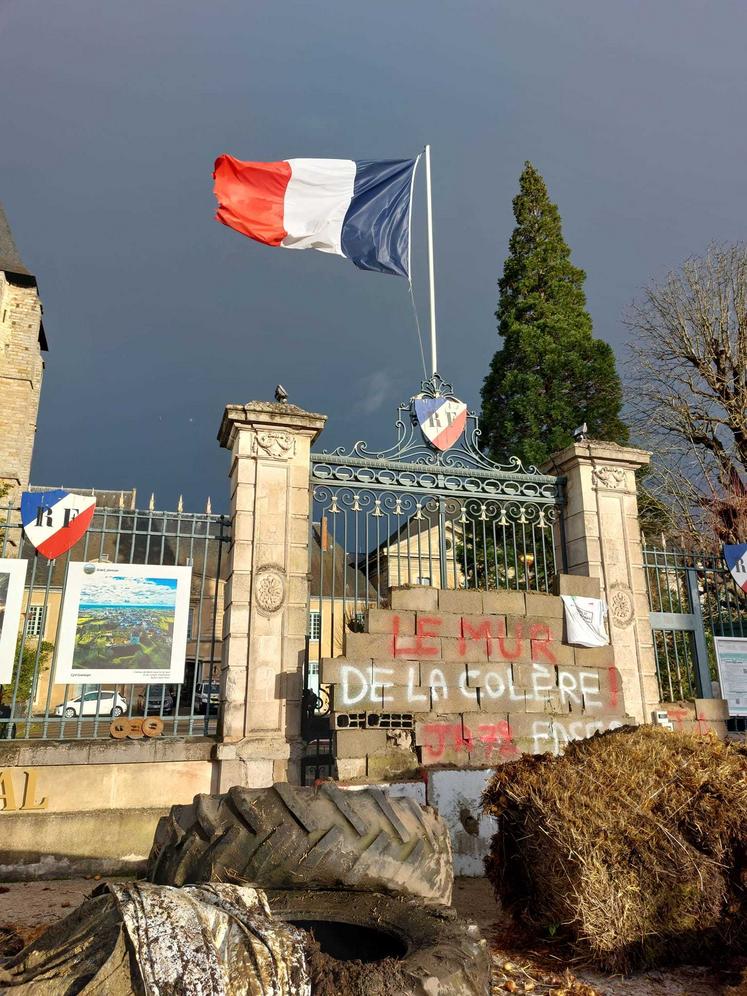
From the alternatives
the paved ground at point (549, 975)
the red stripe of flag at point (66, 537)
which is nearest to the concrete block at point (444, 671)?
the paved ground at point (549, 975)

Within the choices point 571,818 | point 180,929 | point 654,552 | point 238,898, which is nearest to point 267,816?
point 238,898

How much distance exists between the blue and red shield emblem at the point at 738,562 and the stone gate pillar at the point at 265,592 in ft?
20.5

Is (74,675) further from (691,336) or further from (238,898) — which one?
(691,336)

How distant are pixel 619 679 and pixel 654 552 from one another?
2268mm

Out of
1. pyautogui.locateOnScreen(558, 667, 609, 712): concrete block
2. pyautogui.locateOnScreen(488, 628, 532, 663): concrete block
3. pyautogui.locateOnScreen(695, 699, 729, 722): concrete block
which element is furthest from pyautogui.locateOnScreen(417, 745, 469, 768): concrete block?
pyautogui.locateOnScreen(695, 699, 729, 722): concrete block

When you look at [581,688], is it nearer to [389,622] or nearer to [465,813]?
[465,813]

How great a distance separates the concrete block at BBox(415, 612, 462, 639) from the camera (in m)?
7.23

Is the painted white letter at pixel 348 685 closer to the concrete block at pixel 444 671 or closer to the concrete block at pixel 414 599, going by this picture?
the concrete block at pixel 444 671

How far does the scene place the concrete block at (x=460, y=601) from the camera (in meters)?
7.37

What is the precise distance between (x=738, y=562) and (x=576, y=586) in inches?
126

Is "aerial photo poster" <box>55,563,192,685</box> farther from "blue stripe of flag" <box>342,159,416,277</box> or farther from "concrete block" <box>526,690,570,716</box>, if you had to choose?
"blue stripe of flag" <box>342,159,416,277</box>

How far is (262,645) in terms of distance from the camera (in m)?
7.13

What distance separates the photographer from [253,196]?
32.1 feet

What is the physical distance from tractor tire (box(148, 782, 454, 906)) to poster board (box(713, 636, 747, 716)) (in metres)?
7.39
